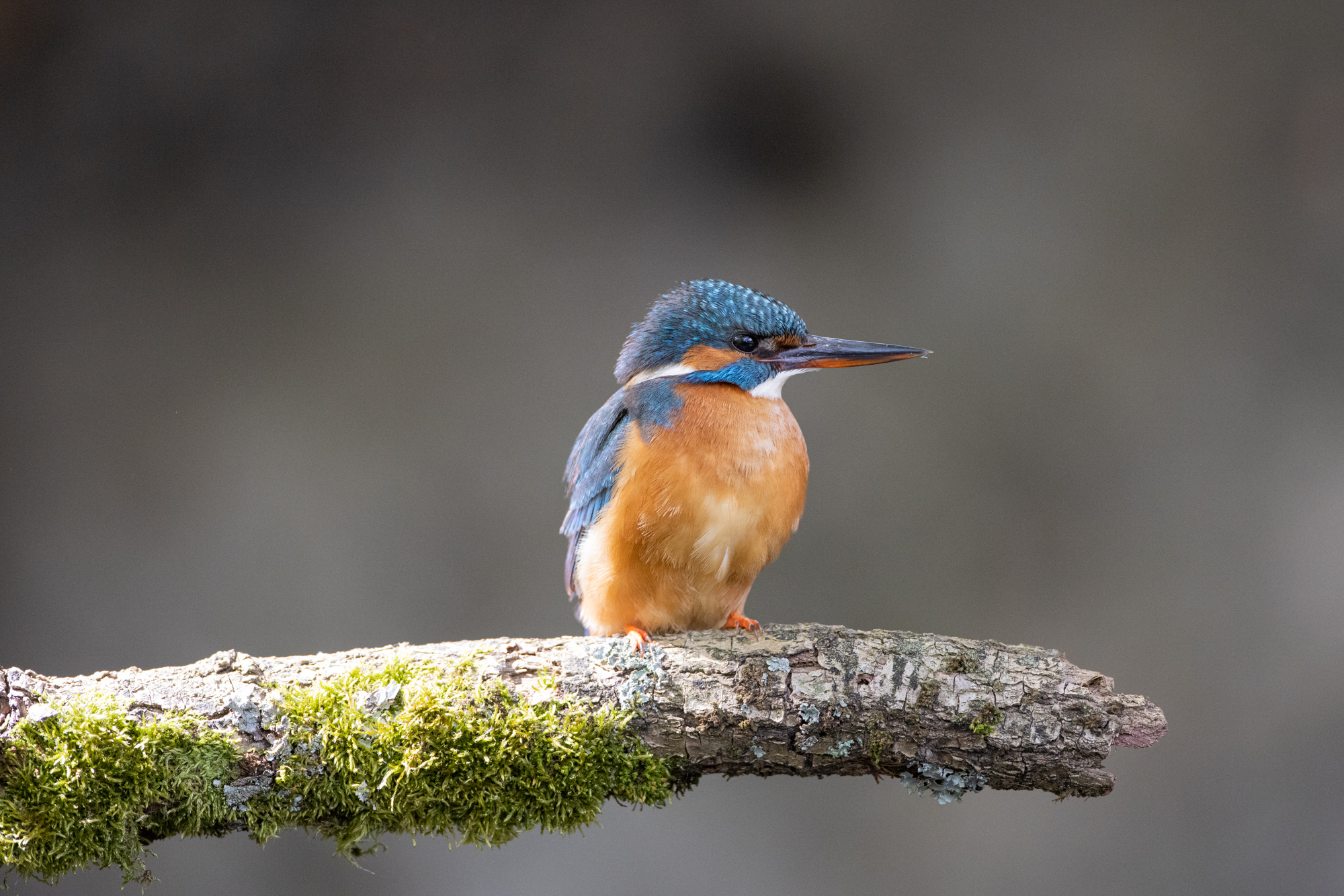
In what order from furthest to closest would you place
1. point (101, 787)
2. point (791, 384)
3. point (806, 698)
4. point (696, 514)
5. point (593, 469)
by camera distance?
point (791, 384) → point (593, 469) → point (696, 514) → point (806, 698) → point (101, 787)

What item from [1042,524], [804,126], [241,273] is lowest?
[1042,524]

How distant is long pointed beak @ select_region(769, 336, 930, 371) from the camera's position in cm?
176

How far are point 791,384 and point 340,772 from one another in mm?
1951

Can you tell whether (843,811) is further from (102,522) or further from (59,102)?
(59,102)

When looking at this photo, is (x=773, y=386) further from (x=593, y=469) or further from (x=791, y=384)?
(x=791, y=384)

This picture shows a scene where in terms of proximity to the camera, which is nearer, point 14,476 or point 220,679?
point 220,679

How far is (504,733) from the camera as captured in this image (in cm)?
133

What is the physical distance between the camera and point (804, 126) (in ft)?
9.48

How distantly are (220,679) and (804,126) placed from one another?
2245mm

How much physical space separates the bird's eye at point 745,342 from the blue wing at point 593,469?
222 millimetres

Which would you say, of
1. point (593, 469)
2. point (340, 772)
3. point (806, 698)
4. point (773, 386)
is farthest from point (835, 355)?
point (340, 772)

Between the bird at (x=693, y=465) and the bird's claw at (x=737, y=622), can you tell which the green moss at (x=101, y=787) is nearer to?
the bird at (x=693, y=465)

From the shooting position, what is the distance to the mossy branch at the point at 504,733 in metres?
1.26

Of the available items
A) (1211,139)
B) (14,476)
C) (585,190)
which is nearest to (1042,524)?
(1211,139)
